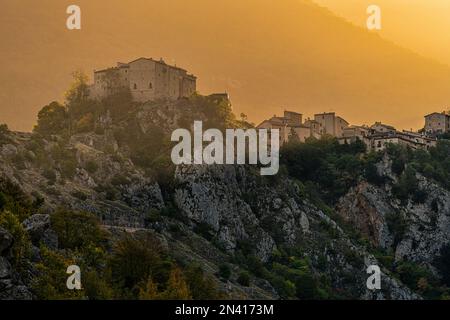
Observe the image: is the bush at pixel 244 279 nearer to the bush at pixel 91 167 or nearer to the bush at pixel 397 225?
the bush at pixel 91 167

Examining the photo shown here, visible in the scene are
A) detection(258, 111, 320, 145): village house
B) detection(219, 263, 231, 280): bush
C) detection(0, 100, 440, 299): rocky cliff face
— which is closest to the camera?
detection(219, 263, 231, 280): bush

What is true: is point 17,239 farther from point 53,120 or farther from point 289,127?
point 289,127

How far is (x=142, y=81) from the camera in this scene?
423ft

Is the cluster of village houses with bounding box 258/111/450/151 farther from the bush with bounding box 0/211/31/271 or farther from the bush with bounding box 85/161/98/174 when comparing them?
the bush with bounding box 0/211/31/271

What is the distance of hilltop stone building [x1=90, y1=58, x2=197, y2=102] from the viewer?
129 meters

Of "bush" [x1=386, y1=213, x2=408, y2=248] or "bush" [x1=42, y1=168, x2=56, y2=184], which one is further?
"bush" [x1=386, y1=213, x2=408, y2=248]

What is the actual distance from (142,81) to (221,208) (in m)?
21.5

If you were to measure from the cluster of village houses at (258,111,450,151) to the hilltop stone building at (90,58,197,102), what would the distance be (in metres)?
19.6

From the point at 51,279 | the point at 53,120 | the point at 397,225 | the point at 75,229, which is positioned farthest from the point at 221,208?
the point at 51,279

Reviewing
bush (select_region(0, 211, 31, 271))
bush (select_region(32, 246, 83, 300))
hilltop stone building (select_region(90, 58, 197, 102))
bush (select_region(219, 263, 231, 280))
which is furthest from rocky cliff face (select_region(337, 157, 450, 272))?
bush (select_region(0, 211, 31, 271))

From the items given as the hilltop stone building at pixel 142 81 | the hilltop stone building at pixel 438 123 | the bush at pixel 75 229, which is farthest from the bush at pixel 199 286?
the hilltop stone building at pixel 438 123

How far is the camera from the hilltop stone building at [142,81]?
422 ft

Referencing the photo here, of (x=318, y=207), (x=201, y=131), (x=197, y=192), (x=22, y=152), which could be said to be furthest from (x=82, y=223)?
(x=318, y=207)
